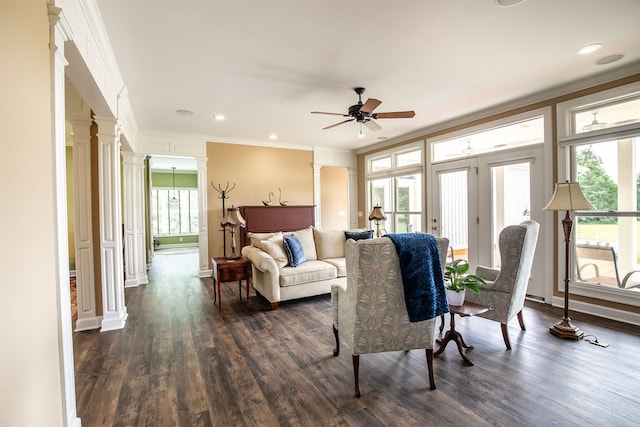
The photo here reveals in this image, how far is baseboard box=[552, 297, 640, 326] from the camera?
127 inches

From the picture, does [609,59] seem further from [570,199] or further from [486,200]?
[486,200]

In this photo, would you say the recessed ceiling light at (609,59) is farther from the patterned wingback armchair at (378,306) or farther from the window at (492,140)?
the patterned wingback armchair at (378,306)

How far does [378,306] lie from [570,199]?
7.61ft

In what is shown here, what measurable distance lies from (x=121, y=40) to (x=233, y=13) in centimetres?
110

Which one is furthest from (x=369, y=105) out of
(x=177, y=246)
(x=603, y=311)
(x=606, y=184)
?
(x=177, y=246)

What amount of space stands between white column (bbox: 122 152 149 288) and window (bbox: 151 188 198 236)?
19.9 ft

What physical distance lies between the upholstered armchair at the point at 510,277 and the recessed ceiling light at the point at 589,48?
1753 millimetres

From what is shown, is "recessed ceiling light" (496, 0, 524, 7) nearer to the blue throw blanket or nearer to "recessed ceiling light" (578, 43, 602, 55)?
"recessed ceiling light" (578, 43, 602, 55)

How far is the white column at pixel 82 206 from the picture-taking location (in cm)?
322

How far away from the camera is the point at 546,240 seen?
154 inches

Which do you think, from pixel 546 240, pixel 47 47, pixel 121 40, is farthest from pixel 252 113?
pixel 546 240

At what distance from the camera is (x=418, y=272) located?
198 cm

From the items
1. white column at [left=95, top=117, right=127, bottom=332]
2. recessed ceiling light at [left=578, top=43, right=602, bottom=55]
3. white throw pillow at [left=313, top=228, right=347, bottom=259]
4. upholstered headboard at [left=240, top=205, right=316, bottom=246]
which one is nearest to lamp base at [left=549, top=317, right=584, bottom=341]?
recessed ceiling light at [left=578, top=43, right=602, bottom=55]

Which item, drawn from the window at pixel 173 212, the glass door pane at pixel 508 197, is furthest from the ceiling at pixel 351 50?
the window at pixel 173 212
